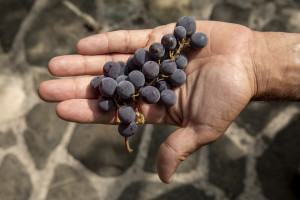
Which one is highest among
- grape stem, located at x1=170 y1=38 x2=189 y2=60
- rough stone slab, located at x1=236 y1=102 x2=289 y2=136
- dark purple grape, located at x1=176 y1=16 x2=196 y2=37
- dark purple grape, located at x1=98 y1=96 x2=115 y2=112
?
dark purple grape, located at x1=176 y1=16 x2=196 y2=37

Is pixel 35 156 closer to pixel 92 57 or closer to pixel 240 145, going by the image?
pixel 92 57

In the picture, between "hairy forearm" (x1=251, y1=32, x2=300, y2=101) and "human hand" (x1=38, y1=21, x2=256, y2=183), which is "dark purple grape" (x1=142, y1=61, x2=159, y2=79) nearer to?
"human hand" (x1=38, y1=21, x2=256, y2=183)

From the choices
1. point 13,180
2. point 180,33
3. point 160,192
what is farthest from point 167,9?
point 13,180

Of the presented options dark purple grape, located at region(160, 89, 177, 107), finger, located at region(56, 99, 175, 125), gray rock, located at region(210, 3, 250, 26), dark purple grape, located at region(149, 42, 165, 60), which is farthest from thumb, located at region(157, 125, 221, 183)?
gray rock, located at region(210, 3, 250, 26)

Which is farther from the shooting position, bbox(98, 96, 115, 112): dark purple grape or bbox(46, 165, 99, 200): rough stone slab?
bbox(46, 165, 99, 200): rough stone slab

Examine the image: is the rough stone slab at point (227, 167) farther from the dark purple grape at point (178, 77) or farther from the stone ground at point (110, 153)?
the dark purple grape at point (178, 77)

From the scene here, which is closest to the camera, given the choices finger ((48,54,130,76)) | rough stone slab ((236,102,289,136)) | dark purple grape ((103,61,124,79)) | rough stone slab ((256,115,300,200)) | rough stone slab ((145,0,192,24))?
dark purple grape ((103,61,124,79))

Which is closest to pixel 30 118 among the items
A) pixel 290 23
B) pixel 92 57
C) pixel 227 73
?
pixel 92 57
